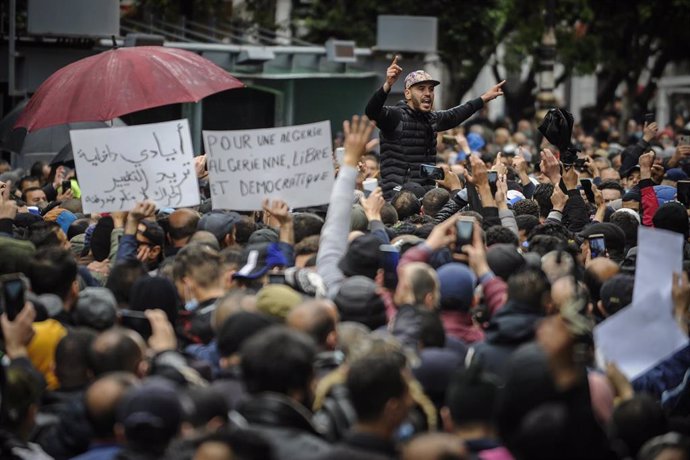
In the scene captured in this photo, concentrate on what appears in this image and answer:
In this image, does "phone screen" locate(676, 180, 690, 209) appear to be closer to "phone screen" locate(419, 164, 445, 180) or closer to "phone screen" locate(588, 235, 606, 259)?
"phone screen" locate(419, 164, 445, 180)

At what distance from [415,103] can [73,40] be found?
925cm

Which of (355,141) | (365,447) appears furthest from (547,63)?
(365,447)

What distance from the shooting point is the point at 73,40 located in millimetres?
19672

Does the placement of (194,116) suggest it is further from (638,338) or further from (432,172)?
(638,338)

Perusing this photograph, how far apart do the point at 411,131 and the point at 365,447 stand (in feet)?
21.9

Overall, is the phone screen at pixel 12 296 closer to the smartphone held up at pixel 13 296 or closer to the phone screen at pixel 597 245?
the smartphone held up at pixel 13 296

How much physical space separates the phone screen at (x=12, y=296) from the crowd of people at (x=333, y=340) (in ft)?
0.03

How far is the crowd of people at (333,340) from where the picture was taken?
512 centimetres

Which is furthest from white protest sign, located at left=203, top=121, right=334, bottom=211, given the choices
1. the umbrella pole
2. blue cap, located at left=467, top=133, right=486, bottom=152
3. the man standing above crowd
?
the umbrella pole

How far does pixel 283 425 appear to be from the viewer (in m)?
5.16

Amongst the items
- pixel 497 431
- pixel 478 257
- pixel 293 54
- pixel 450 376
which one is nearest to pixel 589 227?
pixel 478 257

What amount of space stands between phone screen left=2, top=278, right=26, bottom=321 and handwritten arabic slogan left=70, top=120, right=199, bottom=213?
7.17 ft

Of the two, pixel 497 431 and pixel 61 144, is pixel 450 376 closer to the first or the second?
pixel 497 431

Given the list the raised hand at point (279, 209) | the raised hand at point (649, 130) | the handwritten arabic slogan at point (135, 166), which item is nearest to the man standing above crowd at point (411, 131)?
→ the raised hand at point (649, 130)
